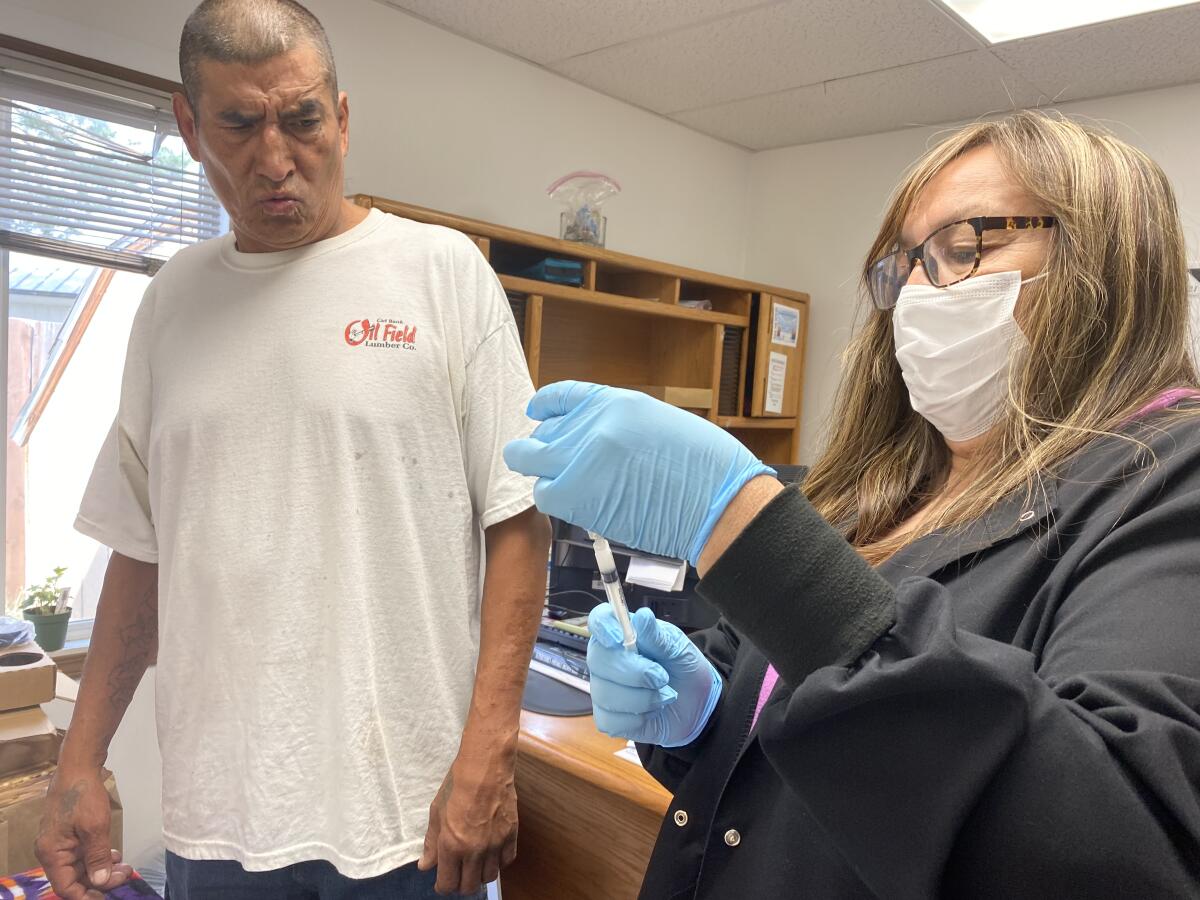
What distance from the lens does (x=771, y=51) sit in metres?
2.51

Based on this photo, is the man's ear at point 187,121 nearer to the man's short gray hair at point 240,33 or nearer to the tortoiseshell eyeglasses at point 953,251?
the man's short gray hair at point 240,33

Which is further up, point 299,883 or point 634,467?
point 634,467

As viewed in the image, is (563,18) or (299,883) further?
(563,18)

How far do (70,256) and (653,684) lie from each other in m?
1.81

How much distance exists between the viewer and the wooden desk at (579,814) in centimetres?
141

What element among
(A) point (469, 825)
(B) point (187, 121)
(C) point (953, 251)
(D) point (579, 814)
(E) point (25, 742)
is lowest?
(D) point (579, 814)

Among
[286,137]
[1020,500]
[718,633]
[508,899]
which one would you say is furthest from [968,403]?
[508,899]

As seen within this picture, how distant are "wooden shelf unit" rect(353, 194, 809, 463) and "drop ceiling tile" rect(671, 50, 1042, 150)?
2.25 feet

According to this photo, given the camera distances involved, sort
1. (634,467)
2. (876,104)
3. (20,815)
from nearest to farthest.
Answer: (634,467) → (20,815) → (876,104)

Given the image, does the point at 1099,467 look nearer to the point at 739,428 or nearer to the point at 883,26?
the point at 883,26

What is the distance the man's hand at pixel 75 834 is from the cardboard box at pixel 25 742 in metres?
0.38

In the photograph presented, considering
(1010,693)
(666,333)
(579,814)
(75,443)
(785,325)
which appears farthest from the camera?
(785,325)

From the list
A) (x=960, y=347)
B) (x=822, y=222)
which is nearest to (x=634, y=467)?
(x=960, y=347)

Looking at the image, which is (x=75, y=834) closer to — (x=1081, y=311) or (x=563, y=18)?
(x=1081, y=311)
